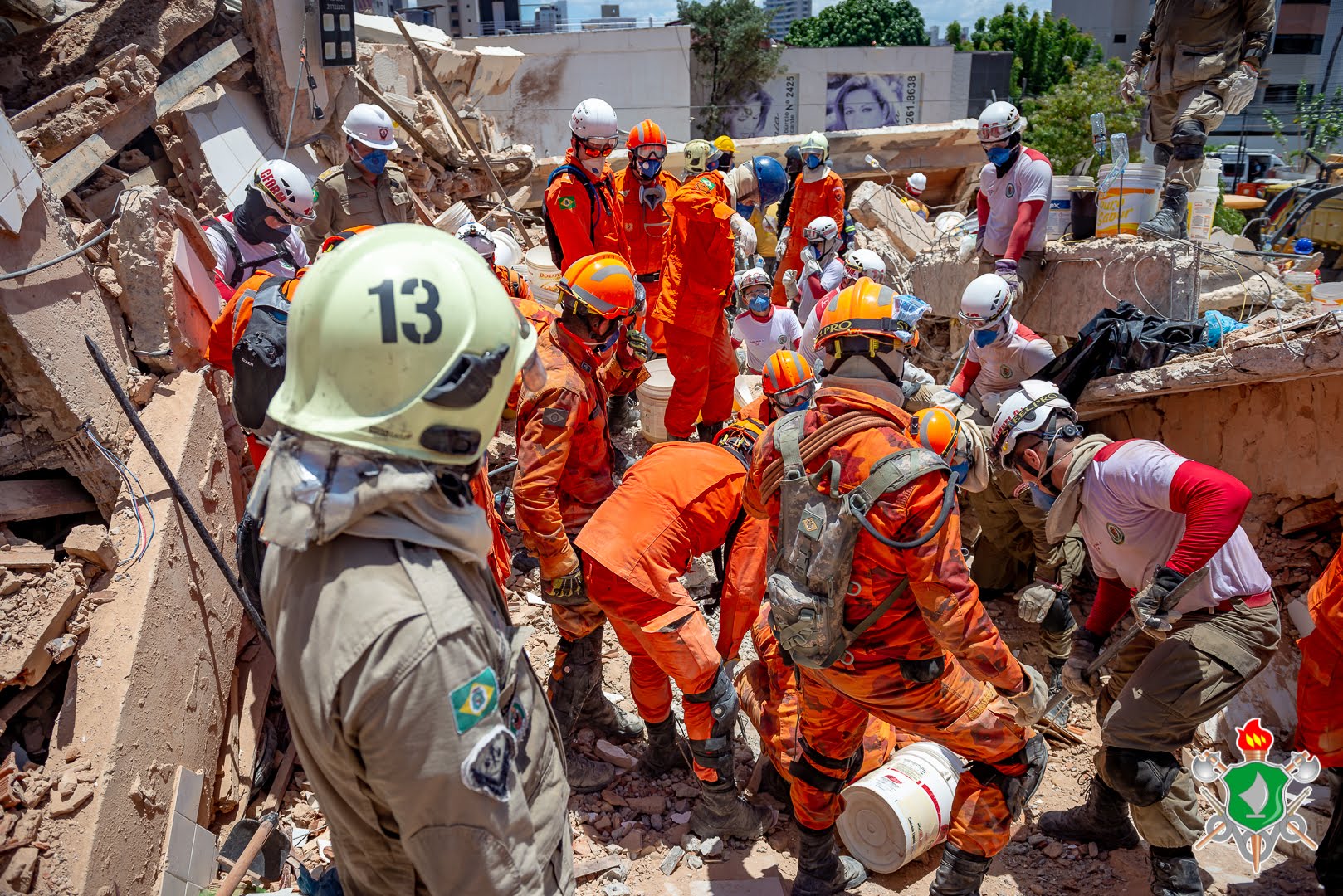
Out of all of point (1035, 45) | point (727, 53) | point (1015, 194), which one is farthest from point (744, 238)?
point (1035, 45)

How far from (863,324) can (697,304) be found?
332cm

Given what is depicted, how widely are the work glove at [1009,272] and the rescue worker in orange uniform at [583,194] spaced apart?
9.68 ft

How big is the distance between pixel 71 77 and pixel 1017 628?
7.09 metres

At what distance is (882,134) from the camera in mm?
15398

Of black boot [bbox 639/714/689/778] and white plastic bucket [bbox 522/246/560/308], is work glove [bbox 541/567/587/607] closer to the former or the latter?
black boot [bbox 639/714/689/778]

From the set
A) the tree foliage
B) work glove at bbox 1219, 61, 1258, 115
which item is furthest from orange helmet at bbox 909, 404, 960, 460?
the tree foliage

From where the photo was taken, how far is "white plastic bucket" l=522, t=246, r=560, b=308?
751cm

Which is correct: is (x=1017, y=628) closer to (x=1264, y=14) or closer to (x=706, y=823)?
(x=706, y=823)

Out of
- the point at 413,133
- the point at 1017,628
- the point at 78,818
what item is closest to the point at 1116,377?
the point at 1017,628

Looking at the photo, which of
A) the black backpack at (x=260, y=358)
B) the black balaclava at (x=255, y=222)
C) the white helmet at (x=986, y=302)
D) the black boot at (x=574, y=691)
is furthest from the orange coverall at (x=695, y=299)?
the black backpack at (x=260, y=358)

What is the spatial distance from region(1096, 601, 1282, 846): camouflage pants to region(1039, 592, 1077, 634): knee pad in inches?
56.1

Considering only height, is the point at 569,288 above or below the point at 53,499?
above

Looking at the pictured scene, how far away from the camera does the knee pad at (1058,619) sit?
493 cm

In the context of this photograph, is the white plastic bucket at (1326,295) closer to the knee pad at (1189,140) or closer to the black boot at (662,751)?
the knee pad at (1189,140)
